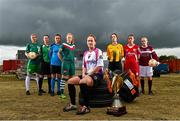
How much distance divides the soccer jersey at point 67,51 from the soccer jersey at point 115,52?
4.42ft

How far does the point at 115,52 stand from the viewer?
10734mm

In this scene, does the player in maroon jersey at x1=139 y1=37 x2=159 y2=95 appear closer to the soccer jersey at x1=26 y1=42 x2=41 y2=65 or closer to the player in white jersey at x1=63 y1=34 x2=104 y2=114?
the soccer jersey at x1=26 y1=42 x2=41 y2=65

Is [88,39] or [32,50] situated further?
[32,50]

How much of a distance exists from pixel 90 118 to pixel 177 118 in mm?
1829

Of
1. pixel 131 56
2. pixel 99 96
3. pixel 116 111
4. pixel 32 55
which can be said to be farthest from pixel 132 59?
pixel 116 111

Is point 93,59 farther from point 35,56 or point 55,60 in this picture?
point 35,56

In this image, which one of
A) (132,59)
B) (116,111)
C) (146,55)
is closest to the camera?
(116,111)

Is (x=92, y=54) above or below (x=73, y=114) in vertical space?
above

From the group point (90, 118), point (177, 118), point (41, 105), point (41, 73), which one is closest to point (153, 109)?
point (177, 118)

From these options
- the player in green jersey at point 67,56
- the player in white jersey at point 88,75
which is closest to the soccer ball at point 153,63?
the player in green jersey at point 67,56

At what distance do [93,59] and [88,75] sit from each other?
465mm

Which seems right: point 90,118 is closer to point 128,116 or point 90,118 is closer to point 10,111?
point 128,116

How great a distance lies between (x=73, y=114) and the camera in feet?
24.5

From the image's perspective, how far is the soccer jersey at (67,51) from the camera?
10.0m
